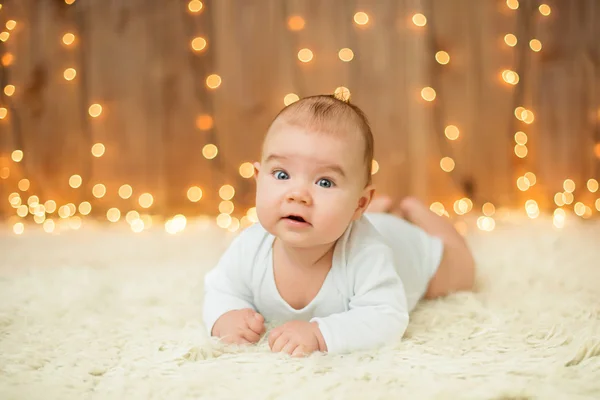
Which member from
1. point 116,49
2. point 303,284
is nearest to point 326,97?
point 303,284

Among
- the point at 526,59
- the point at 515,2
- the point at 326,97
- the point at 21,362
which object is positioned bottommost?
the point at 21,362

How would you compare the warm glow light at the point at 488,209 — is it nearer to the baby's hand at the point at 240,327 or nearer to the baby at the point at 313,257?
the baby at the point at 313,257

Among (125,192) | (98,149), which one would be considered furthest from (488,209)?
(98,149)

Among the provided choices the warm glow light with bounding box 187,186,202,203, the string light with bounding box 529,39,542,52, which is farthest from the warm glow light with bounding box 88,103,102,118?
the string light with bounding box 529,39,542,52

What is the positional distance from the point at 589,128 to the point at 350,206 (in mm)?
1634

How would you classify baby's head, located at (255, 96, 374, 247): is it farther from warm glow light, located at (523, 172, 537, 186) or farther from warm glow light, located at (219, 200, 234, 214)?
warm glow light, located at (523, 172, 537, 186)

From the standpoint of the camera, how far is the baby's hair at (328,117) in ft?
2.83

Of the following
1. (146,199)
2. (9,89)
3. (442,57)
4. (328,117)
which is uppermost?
(442,57)

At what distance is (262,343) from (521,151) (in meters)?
→ 1.59

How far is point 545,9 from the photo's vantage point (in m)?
2.09

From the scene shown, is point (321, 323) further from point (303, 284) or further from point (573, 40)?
point (573, 40)

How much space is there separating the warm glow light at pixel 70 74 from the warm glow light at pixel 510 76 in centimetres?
155

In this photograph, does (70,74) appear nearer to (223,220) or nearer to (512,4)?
(223,220)

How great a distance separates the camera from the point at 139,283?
1222 mm
